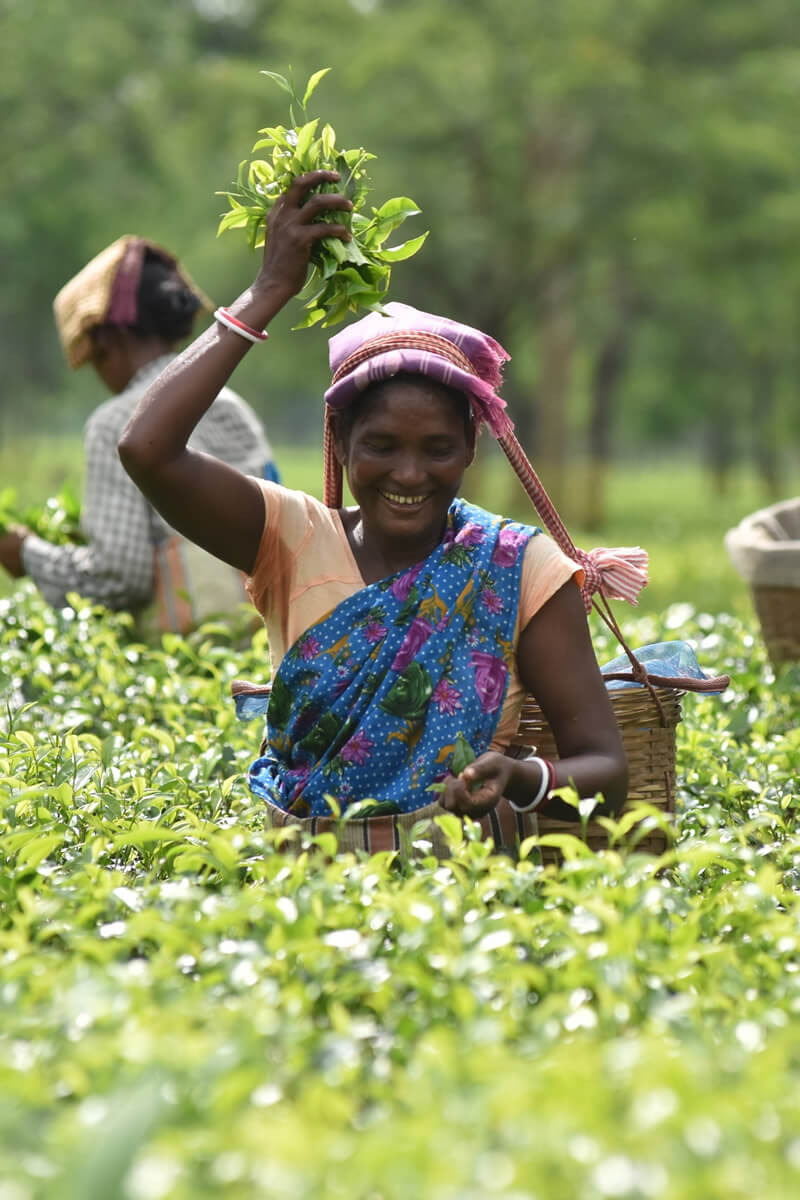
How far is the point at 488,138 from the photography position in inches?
669

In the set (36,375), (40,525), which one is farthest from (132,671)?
(36,375)

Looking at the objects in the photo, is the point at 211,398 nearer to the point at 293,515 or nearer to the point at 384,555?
the point at 293,515

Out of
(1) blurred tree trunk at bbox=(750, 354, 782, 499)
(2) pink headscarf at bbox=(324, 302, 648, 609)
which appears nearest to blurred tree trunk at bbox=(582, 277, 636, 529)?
(1) blurred tree trunk at bbox=(750, 354, 782, 499)

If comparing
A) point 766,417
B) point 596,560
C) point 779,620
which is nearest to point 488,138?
point 779,620

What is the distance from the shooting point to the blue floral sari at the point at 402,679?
10.3 ft

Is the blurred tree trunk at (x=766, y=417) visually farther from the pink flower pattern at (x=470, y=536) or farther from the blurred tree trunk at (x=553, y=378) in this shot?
the pink flower pattern at (x=470, y=536)

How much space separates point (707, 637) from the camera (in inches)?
233

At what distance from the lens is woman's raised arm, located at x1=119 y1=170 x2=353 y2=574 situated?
3029 millimetres

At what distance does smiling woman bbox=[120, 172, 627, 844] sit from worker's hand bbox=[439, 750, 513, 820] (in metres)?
0.14

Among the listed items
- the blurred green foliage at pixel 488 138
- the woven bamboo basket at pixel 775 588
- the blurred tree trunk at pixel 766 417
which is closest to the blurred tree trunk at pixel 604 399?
the blurred green foliage at pixel 488 138

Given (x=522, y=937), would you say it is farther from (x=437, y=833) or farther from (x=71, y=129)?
(x=71, y=129)

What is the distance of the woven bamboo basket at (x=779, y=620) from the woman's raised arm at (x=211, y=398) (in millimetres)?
3155

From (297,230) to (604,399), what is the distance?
71.2 feet

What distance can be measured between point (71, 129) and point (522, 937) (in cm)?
1892
